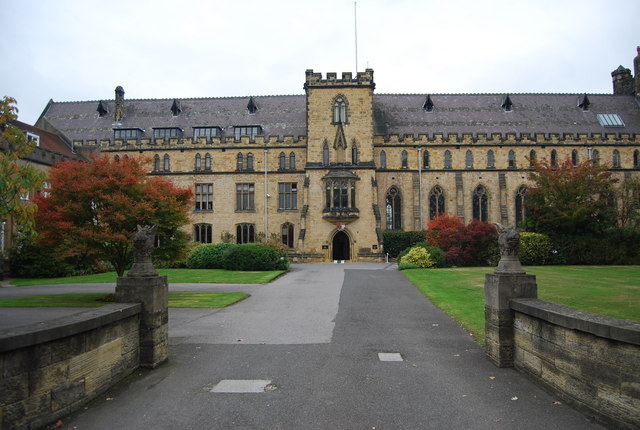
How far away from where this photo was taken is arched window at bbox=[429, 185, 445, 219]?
136 ft

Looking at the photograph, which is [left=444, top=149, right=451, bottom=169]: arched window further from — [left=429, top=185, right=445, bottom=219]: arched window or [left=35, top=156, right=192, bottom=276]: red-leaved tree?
[left=35, top=156, right=192, bottom=276]: red-leaved tree

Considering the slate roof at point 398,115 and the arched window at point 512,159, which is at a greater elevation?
the slate roof at point 398,115

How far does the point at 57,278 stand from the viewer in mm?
26641

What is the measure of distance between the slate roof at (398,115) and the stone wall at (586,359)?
119 ft

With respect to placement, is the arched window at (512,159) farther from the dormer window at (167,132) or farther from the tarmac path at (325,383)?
the tarmac path at (325,383)

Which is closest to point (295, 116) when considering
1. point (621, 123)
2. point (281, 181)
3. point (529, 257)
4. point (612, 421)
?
point (281, 181)

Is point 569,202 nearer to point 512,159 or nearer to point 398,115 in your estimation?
point 512,159

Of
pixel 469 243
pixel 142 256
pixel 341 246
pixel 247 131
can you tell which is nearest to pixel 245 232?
pixel 341 246

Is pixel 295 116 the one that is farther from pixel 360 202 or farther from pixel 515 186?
pixel 515 186

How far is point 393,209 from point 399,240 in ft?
13.1

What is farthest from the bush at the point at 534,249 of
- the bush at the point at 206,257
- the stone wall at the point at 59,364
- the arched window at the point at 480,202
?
the stone wall at the point at 59,364

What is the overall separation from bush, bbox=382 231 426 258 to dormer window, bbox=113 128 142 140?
25692 millimetres

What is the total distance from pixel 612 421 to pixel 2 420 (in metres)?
7.03

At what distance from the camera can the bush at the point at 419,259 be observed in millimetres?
28312
